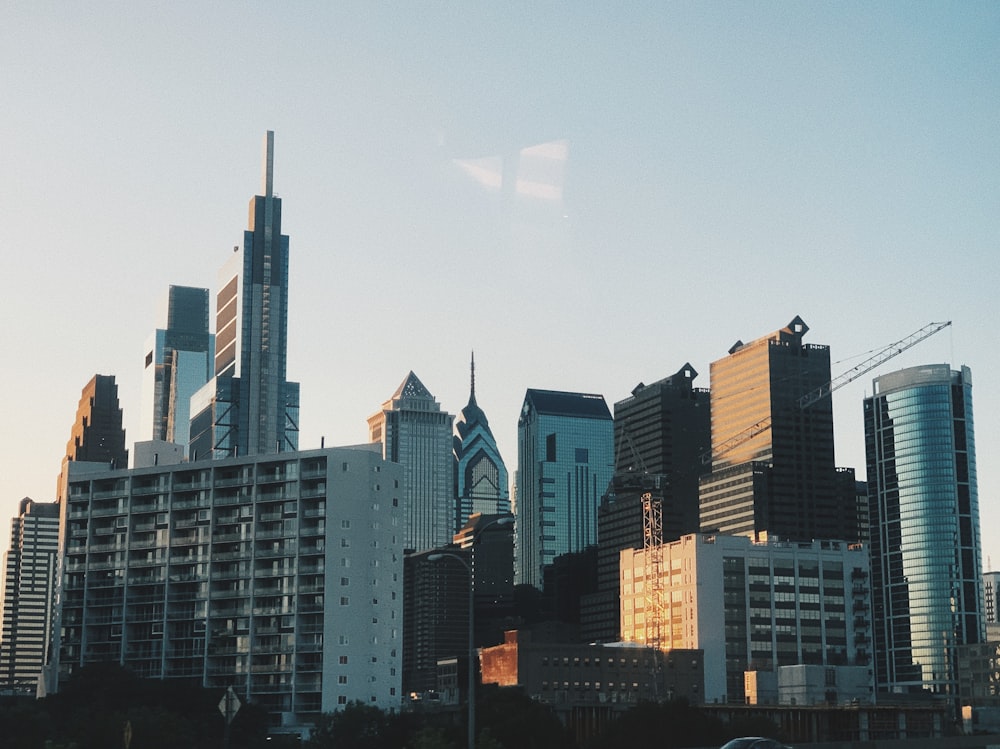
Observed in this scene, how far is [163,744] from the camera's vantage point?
5989 inches

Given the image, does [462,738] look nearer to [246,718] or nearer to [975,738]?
[975,738]

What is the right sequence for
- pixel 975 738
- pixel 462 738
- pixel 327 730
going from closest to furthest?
pixel 975 738 < pixel 462 738 < pixel 327 730

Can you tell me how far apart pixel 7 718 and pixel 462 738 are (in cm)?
5473

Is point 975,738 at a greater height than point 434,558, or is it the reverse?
point 434,558

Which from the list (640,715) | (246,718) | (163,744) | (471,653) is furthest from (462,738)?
(246,718)

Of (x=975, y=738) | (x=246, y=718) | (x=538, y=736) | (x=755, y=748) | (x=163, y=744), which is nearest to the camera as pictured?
(x=755, y=748)

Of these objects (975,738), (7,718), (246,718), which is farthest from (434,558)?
(246,718)

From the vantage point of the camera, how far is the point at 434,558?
111000 millimetres

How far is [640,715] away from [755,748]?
66836 millimetres

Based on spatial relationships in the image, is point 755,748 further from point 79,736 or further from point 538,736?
point 79,736

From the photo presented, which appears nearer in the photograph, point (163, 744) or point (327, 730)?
point (163, 744)

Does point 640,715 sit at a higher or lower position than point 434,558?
lower

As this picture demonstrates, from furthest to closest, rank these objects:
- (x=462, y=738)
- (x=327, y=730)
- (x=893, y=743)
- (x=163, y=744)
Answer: (x=327, y=730)
(x=163, y=744)
(x=462, y=738)
(x=893, y=743)

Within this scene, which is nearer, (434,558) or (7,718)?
(434,558)
